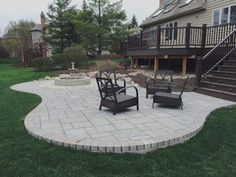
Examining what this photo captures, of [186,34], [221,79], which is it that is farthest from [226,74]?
[186,34]

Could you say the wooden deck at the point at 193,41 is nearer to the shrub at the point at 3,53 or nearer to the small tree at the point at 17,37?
the small tree at the point at 17,37

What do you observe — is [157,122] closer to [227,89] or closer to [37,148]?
[37,148]

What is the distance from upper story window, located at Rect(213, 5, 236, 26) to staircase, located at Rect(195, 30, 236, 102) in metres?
2.45

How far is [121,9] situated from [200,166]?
81.6 ft

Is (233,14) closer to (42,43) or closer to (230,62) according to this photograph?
(230,62)

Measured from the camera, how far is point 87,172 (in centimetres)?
312

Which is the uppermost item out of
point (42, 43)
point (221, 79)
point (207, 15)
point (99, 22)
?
point (99, 22)

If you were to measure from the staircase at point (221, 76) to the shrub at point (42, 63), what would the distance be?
10.8 m

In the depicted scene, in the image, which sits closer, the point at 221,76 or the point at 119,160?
the point at 119,160

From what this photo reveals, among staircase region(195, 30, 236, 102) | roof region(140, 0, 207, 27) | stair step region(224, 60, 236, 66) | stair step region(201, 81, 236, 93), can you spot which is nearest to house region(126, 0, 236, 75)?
roof region(140, 0, 207, 27)

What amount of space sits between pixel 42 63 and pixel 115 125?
514 inches

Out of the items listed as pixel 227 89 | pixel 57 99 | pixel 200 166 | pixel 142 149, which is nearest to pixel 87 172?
pixel 142 149

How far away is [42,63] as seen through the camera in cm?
1642

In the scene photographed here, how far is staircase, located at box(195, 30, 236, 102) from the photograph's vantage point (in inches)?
303
